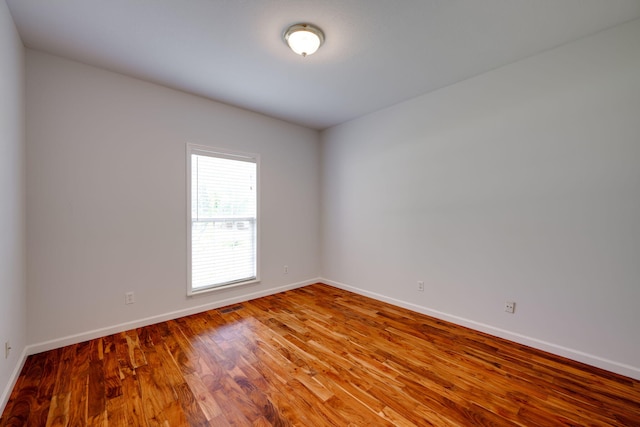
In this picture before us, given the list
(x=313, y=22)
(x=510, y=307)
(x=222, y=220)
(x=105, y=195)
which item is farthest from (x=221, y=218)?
(x=510, y=307)

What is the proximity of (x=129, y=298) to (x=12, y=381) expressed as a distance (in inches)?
38.9

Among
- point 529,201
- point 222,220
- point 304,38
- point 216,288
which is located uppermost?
point 304,38

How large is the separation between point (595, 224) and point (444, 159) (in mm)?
1424

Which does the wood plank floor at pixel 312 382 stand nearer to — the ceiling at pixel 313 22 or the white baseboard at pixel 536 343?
the white baseboard at pixel 536 343

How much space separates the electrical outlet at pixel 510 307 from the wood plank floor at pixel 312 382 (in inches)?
12.0

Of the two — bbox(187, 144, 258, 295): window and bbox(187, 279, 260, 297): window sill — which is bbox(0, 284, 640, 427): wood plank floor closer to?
bbox(187, 279, 260, 297): window sill

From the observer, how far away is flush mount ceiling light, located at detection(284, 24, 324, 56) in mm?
2064

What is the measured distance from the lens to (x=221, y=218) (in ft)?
11.6

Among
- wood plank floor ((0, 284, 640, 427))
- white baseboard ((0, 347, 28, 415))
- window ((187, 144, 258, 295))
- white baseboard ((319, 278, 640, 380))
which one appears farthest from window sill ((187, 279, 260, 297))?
white baseboard ((319, 278, 640, 380))

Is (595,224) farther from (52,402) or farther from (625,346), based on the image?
(52,402)

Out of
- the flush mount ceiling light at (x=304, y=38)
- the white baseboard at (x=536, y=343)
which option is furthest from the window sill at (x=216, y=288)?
the flush mount ceiling light at (x=304, y=38)

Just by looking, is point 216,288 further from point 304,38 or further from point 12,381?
point 304,38

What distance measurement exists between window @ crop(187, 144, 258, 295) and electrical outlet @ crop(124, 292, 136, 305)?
1.86 feet

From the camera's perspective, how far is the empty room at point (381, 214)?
1.85 meters
